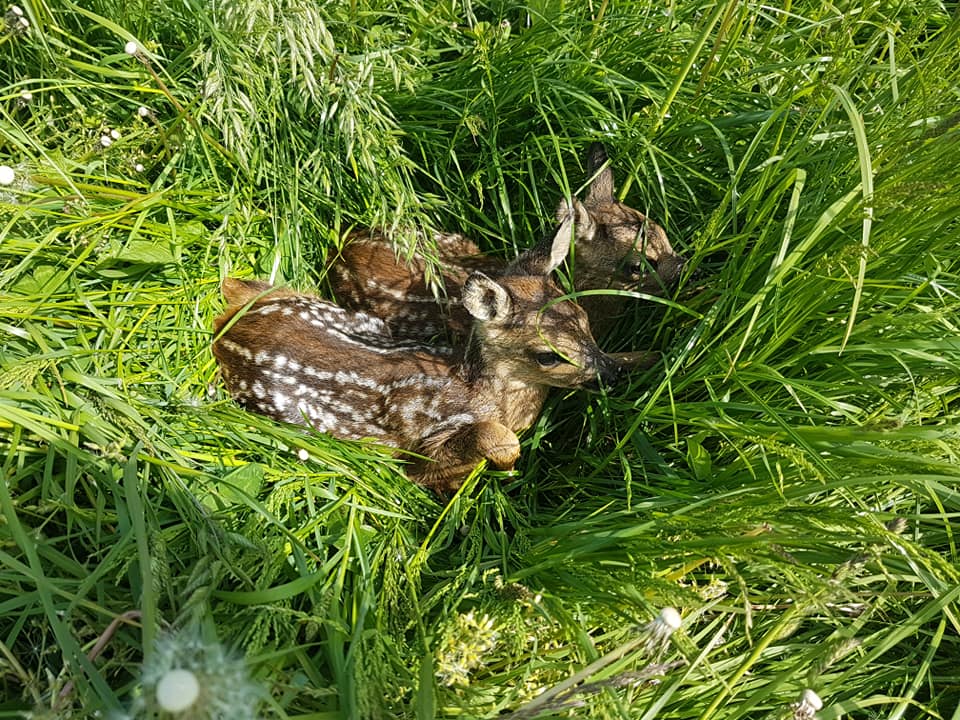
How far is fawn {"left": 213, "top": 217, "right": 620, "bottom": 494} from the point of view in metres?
2.79

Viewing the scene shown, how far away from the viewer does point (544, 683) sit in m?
2.06

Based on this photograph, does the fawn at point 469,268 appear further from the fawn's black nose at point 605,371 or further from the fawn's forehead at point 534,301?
the fawn's black nose at point 605,371

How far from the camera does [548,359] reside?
2846 millimetres

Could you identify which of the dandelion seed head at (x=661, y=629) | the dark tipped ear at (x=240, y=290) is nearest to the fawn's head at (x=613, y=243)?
the dark tipped ear at (x=240, y=290)

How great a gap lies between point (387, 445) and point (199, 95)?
1496mm

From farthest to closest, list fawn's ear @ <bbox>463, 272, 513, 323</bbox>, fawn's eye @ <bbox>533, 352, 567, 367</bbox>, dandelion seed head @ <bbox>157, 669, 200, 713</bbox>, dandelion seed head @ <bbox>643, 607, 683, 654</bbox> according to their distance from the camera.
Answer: fawn's eye @ <bbox>533, 352, 567, 367</bbox>, fawn's ear @ <bbox>463, 272, 513, 323</bbox>, dandelion seed head @ <bbox>643, 607, 683, 654</bbox>, dandelion seed head @ <bbox>157, 669, 200, 713</bbox>

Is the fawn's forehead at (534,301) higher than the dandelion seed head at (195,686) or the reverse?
the reverse

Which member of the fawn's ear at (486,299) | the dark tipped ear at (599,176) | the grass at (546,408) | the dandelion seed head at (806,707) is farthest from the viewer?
the dark tipped ear at (599,176)

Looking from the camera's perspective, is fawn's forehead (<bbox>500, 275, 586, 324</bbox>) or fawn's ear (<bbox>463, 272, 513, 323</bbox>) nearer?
fawn's ear (<bbox>463, 272, 513, 323</bbox>)

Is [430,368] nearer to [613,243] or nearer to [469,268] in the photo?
[469,268]

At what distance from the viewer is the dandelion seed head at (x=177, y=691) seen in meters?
0.96

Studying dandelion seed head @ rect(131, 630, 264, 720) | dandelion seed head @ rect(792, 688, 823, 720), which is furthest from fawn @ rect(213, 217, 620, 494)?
dandelion seed head @ rect(131, 630, 264, 720)

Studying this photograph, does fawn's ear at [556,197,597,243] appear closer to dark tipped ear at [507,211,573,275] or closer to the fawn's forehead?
dark tipped ear at [507,211,573,275]

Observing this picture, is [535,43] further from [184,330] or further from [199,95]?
[184,330]
